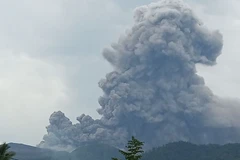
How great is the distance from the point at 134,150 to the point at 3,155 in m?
10.2

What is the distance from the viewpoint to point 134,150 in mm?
37062

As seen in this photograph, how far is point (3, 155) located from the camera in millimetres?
32375

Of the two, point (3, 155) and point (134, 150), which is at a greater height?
point (134, 150)

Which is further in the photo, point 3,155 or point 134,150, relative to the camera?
point 134,150
